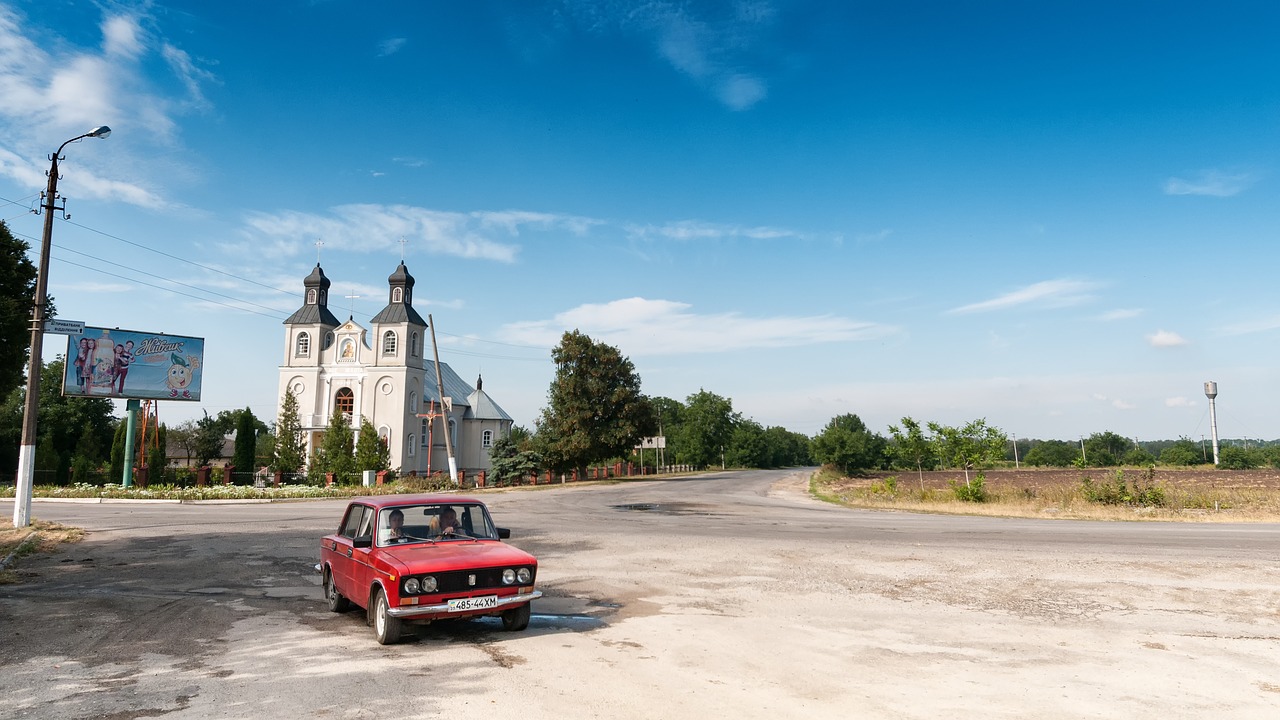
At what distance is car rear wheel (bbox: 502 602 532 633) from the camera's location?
8141 millimetres

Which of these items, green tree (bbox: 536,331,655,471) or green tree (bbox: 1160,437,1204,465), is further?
green tree (bbox: 1160,437,1204,465)

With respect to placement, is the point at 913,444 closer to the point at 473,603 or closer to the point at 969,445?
the point at 969,445

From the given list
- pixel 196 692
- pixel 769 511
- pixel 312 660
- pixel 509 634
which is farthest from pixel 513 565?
pixel 769 511

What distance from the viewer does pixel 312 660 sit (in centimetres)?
713

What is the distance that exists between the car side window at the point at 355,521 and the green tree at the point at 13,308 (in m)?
13.6

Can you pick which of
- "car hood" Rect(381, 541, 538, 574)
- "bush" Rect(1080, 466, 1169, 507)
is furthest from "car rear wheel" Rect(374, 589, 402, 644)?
"bush" Rect(1080, 466, 1169, 507)

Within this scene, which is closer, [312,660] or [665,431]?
[312,660]

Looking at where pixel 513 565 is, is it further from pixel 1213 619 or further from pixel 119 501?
pixel 119 501

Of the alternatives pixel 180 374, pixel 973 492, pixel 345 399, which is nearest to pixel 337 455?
pixel 180 374

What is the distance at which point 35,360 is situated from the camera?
60.7 feet

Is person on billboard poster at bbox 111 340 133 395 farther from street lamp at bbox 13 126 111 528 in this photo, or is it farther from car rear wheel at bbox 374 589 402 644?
car rear wheel at bbox 374 589 402 644

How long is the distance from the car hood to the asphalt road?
2.70 feet

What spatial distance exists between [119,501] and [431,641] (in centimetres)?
3167

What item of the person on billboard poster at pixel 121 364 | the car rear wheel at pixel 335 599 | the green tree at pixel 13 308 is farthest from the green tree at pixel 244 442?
the car rear wheel at pixel 335 599
